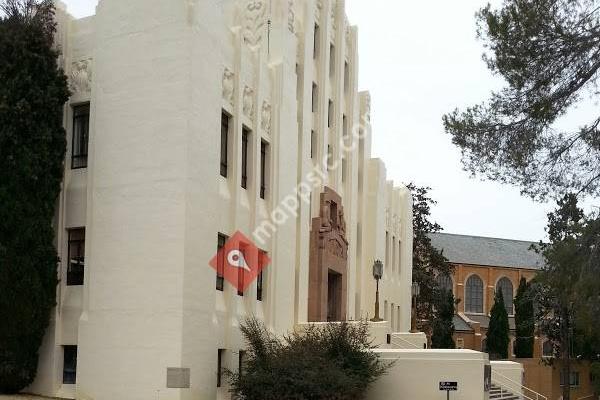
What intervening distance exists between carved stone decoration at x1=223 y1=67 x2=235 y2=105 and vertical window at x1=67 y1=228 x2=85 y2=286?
5.66m

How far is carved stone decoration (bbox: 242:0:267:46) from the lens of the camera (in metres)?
30.2

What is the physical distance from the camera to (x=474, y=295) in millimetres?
90000

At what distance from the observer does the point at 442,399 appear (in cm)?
2694

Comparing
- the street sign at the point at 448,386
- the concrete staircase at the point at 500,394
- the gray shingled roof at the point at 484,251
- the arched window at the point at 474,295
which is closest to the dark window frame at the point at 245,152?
the street sign at the point at 448,386

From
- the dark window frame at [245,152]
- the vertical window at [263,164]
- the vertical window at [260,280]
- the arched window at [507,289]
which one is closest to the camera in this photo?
the dark window frame at [245,152]

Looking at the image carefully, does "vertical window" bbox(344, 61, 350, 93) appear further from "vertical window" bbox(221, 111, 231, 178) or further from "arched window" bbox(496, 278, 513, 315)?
"arched window" bbox(496, 278, 513, 315)

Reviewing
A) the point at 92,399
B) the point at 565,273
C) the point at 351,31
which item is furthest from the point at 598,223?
the point at 351,31

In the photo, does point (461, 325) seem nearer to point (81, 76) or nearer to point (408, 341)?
point (408, 341)

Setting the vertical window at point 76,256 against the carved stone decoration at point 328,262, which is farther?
the carved stone decoration at point 328,262

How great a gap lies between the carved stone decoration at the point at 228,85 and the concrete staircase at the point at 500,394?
14289mm

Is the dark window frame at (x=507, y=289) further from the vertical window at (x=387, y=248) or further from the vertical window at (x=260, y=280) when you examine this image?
the vertical window at (x=260, y=280)

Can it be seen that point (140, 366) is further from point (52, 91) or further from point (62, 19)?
point (62, 19)

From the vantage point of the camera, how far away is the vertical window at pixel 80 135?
84.3 feet

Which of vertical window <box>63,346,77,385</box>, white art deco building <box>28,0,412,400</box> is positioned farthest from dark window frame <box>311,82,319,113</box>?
vertical window <box>63,346,77,385</box>
